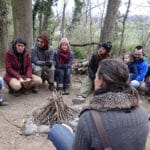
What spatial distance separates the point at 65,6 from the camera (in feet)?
38.0

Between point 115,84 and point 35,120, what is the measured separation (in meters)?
2.65

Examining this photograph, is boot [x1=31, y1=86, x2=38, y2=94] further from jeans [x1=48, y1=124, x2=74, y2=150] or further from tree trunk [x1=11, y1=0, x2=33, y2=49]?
jeans [x1=48, y1=124, x2=74, y2=150]

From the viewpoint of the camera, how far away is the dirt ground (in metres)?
3.71

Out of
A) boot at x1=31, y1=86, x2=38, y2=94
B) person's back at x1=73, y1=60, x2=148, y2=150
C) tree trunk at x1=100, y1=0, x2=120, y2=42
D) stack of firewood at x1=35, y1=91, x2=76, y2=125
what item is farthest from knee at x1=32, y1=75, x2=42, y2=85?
person's back at x1=73, y1=60, x2=148, y2=150

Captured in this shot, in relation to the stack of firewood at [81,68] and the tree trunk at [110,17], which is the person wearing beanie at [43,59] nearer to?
the stack of firewood at [81,68]

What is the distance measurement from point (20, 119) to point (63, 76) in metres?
1.50

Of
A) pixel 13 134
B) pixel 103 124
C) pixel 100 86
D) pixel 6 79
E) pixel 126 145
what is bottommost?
pixel 13 134

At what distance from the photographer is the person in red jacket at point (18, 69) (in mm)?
5164

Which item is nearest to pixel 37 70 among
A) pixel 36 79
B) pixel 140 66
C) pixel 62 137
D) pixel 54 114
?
pixel 36 79

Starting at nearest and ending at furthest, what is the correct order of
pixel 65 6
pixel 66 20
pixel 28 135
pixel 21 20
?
pixel 28 135, pixel 21 20, pixel 65 6, pixel 66 20

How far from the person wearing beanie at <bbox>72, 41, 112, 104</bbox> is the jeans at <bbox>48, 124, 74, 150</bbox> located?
2.61 meters

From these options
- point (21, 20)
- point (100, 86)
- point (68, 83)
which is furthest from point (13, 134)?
point (21, 20)

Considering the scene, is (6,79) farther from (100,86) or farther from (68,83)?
(100,86)

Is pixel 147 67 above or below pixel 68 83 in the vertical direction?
above
